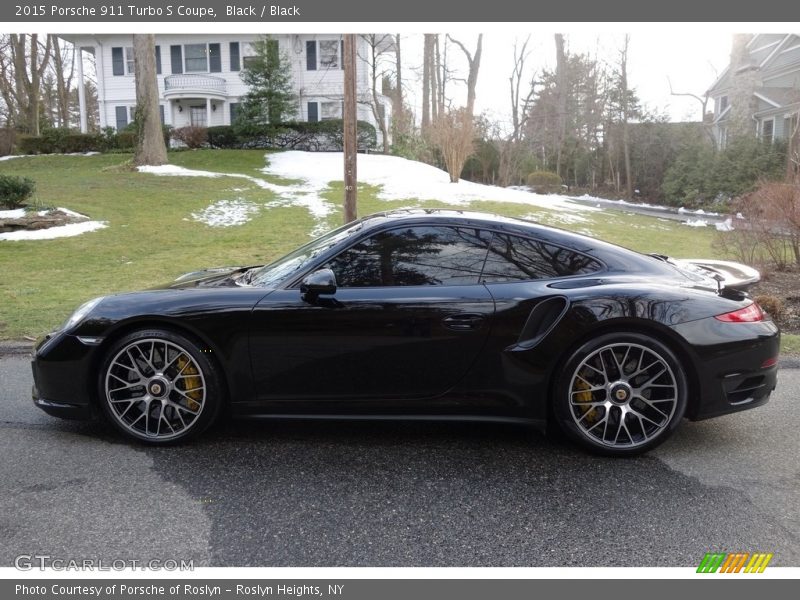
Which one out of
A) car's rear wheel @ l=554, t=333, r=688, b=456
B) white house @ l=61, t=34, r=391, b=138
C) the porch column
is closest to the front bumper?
car's rear wheel @ l=554, t=333, r=688, b=456

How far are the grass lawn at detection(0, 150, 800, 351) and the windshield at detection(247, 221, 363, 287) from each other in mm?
3860

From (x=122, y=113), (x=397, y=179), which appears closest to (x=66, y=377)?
(x=397, y=179)

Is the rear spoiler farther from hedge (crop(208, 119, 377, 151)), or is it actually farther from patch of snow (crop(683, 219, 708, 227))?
hedge (crop(208, 119, 377, 151))

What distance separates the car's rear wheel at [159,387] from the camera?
12.6 feet

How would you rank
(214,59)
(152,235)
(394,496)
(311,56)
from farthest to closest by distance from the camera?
(214,59)
(311,56)
(152,235)
(394,496)

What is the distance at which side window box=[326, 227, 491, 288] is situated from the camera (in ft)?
12.6

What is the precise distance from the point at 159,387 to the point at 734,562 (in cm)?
307

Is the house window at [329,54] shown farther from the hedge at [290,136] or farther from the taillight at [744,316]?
the taillight at [744,316]

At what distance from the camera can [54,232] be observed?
1356 cm

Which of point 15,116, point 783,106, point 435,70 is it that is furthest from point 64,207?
point 15,116

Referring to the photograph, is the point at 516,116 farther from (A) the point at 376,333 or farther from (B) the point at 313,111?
(A) the point at 376,333

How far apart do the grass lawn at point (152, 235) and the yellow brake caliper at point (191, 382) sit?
149 inches

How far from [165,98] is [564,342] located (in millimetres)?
36723

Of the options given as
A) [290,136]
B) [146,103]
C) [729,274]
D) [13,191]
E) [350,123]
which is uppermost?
[146,103]
